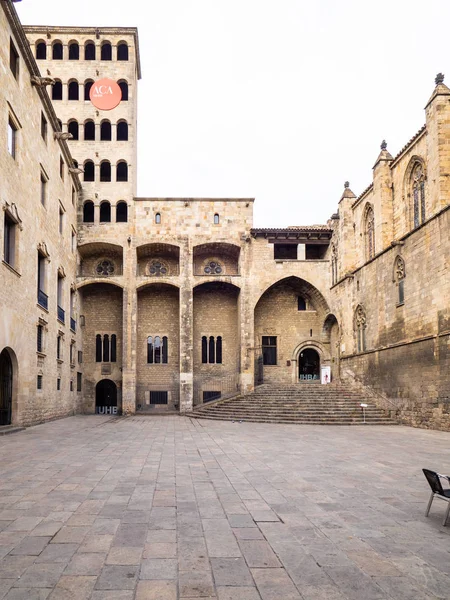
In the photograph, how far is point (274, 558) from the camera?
5.04 metres

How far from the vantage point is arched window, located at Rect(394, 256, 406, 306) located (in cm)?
2314

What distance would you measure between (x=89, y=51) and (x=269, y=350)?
2367 centimetres

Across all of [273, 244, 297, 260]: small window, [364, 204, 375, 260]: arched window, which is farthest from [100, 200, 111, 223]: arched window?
[364, 204, 375, 260]: arched window

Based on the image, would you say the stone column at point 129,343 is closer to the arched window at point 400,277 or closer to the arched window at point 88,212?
the arched window at point 88,212

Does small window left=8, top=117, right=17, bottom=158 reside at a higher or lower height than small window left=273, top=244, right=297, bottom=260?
higher

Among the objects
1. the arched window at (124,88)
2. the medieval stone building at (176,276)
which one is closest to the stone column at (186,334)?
the medieval stone building at (176,276)

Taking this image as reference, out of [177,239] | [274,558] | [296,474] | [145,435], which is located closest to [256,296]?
[177,239]

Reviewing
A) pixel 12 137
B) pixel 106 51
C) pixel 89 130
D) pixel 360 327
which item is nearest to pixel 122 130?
pixel 89 130

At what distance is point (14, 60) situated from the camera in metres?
19.3

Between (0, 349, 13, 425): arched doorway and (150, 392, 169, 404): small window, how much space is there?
1621cm

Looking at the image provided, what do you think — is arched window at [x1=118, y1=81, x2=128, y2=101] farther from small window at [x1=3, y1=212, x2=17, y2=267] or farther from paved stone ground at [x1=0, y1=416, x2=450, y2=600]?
paved stone ground at [x1=0, y1=416, x2=450, y2=600]

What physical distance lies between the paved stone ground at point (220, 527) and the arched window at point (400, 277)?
38.5ft

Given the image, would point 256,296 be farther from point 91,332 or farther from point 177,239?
point 91,332

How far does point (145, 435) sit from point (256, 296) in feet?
55.4
